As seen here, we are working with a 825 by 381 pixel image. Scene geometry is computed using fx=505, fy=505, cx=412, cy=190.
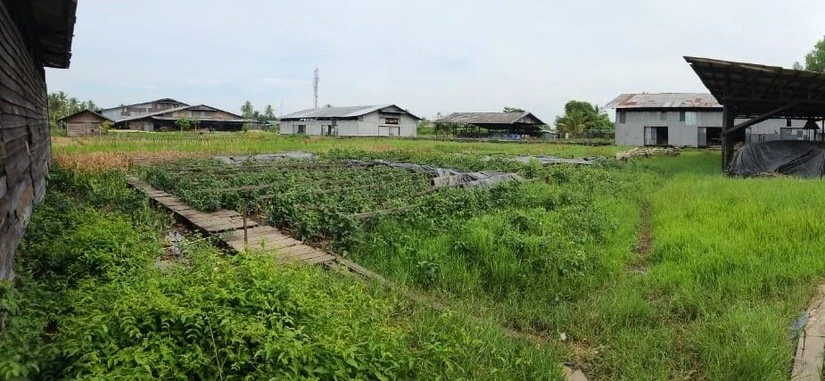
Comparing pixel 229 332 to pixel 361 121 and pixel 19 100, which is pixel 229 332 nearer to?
pixel 19 100

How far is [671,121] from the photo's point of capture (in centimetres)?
3706

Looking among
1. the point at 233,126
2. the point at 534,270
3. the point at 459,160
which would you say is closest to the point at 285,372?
the point at 534,270

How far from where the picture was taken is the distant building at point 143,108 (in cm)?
6575

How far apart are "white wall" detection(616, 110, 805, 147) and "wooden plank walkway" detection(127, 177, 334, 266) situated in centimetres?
3623

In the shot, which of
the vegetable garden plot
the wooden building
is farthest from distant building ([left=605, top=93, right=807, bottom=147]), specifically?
the wooden building

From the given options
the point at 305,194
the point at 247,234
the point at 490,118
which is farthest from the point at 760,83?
the point at 490,118

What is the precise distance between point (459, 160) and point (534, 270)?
1323 cm

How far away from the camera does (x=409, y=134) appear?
56.4m

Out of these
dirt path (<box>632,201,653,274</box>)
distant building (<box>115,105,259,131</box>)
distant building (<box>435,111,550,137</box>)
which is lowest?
dirt path (<box>632,201,653,274</box>)

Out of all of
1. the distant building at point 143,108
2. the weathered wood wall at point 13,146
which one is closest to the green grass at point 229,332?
the weathered wood wall at point 13,146

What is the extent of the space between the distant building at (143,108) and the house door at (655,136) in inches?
2185

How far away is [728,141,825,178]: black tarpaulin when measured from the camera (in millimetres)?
14203

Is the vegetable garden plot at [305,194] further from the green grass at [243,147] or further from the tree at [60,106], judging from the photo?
the tree at [60,106]

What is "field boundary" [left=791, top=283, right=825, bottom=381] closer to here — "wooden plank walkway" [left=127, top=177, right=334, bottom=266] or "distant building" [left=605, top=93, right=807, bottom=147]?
"wooden plank walkway" [left=127, top=177, right=334, bottom=266]
